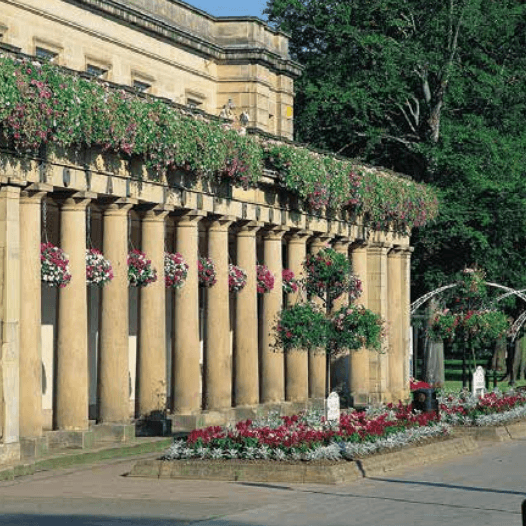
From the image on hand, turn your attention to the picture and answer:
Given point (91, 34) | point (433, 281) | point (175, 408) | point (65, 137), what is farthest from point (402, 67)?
point (65, 137)

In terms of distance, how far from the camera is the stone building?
34.0 meters

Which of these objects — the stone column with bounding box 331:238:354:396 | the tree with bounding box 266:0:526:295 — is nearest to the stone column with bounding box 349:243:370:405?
the stone column with bounding box 331:238:354:396

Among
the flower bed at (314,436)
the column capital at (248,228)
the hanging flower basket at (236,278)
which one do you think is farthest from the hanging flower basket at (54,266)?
the column capital at (248,228)

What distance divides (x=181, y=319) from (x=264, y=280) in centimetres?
573

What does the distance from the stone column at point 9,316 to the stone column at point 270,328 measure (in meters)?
16.5

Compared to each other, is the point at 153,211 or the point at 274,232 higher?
the point at 274,232

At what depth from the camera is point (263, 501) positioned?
1049 inches

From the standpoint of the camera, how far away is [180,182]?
41.8 metres

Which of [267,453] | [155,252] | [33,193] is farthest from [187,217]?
[267,453]

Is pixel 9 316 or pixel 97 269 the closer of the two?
pixel 9 316

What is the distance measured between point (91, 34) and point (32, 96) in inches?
546

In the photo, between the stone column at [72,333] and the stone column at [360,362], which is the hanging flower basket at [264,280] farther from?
the stone column at [72,333]

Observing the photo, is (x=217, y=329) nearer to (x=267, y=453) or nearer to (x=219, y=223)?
(x=219, y=223)

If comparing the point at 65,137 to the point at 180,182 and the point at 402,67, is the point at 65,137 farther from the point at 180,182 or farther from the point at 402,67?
the point at 402,67
